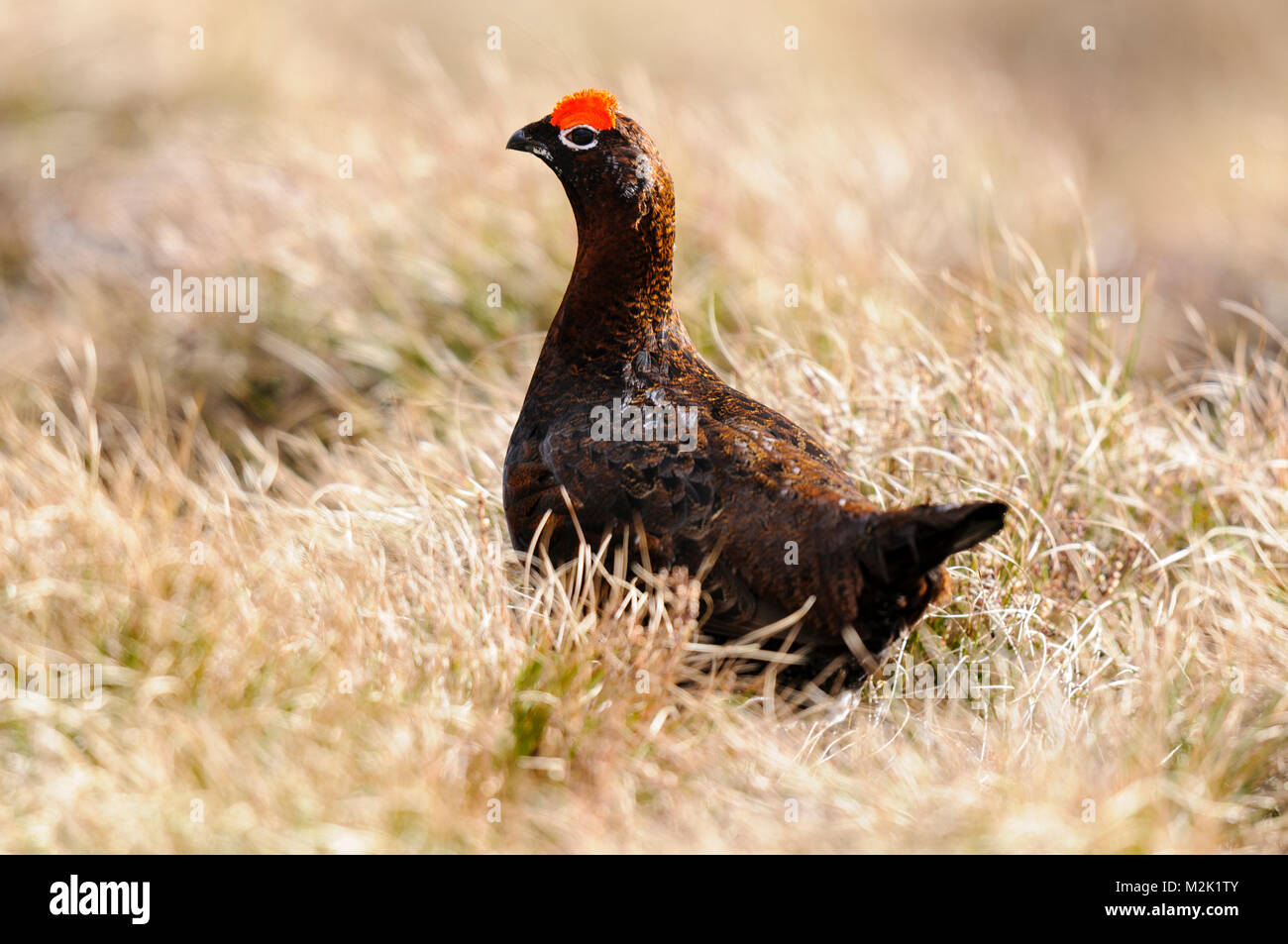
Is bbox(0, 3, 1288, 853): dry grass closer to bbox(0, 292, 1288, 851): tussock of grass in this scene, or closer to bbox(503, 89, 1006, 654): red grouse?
bbox(0, 292, 1288, 851): tussock of grass

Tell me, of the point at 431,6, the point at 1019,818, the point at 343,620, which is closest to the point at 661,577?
the point at 343,620

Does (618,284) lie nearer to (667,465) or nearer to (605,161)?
(605,161)

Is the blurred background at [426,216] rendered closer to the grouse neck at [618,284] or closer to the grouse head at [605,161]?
the grouse neck at [618,284]

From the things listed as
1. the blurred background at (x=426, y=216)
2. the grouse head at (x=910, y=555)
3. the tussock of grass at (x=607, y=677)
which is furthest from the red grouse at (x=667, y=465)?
the blurred background at (x=426, y=216)

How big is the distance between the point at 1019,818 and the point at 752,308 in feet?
11.1

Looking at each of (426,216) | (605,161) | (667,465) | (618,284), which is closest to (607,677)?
(667,465)

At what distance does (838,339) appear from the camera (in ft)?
15.6

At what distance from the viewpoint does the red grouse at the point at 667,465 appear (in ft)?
10.2

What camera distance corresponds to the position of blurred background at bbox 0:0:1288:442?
19.2 ft

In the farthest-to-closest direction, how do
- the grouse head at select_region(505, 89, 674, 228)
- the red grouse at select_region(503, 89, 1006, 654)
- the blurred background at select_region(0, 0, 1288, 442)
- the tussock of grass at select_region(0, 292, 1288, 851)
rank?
the blurred background at select_region(0, 0, 1288, 442), the grouse head at select_region(505, 89, 674, 228), the red grouse at select_region(503, 89, 1006, 654), the tussock of grass at select_region(0, 292, 1288, 851)

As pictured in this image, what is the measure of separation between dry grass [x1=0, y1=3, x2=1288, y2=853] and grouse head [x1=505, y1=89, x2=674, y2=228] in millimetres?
1090

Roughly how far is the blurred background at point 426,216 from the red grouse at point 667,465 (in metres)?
1.37

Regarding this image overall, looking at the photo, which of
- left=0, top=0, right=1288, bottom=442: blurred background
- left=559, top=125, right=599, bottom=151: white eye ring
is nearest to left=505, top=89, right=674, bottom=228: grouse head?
left=559, top=125, right=599, bottom=151: white eye ring

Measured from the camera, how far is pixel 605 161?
3645 mm
